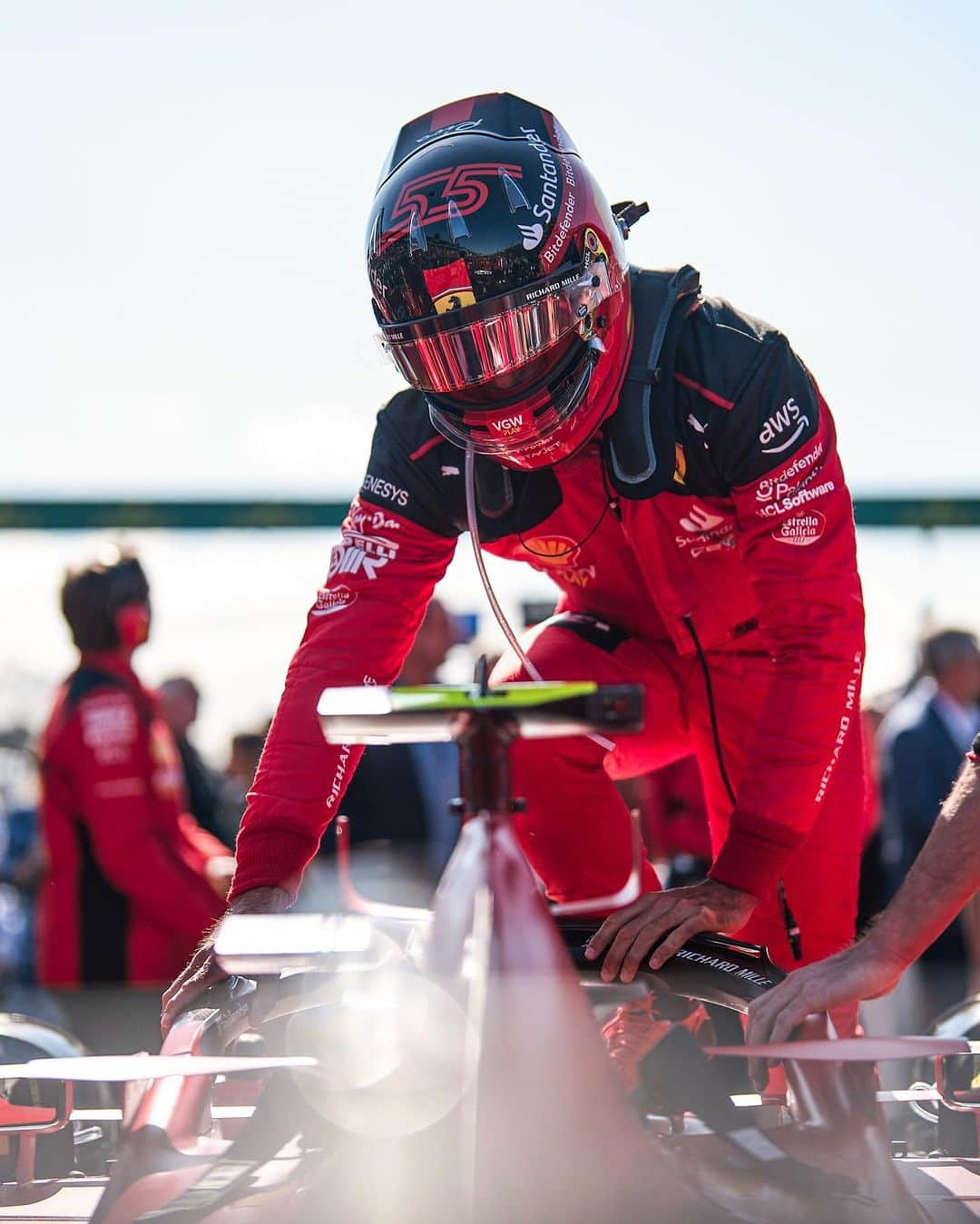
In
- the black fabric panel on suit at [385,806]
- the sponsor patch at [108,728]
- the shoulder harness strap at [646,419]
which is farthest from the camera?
the black fabric panel on suit at [385,806]

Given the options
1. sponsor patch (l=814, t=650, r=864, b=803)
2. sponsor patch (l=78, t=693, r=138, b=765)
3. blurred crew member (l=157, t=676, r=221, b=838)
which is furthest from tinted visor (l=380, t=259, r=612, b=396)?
blurred crew member (l=157, t=676, r=221, b=838)

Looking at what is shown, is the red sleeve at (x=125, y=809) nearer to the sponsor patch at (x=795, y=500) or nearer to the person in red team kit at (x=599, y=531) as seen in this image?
the person in red team kit at (x=599, y=531)

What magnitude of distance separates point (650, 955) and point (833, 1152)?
41cm

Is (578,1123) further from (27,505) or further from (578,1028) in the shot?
(27,505)

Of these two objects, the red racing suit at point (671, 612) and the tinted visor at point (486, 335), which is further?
the red racing suit at point (671, 612)

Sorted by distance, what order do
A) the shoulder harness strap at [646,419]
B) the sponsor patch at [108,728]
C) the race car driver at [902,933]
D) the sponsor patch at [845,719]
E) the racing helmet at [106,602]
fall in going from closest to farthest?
1. the race car driver at [902,933]
2. the sponsor patch at [845,719]
3. the shoulder harness strap at [646,419]
4. the sponsor patch at [108,728]
5. the racing helmet at [106,602]

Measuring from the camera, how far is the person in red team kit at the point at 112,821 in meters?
3.84

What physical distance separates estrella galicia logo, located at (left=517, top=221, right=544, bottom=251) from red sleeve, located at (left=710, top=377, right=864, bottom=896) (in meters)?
0.47

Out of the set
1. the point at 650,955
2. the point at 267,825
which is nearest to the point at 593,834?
the point at 267,825

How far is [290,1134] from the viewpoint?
4.50 ft

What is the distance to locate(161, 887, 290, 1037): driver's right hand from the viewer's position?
1884mm

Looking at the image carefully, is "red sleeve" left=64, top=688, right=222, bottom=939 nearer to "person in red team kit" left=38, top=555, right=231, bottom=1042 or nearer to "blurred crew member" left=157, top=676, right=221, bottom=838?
"person in red team kit" left=38, top=555, right=231, bottom=1042

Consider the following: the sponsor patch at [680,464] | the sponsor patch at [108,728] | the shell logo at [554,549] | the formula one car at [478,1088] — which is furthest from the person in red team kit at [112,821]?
the formula one car at [478,1088]

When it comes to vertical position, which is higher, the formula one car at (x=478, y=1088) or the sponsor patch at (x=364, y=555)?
the sponsor patch at (x=364, y=555)
